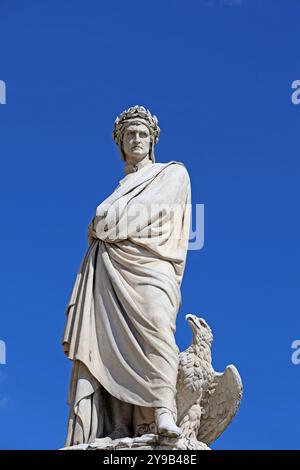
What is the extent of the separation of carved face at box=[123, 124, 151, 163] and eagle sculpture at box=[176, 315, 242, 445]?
89.5 inches

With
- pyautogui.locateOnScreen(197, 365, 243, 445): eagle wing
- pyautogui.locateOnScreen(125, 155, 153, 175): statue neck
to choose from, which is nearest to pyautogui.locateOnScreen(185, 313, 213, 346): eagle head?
pyautogui.locateOnScreen(197, 365, 243, 445): eagle wing

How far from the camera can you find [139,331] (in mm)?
13492

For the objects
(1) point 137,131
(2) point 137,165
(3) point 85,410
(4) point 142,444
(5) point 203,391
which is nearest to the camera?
(4) point 142,444

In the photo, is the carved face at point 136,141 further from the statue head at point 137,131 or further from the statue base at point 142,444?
the statue base at point 142,444

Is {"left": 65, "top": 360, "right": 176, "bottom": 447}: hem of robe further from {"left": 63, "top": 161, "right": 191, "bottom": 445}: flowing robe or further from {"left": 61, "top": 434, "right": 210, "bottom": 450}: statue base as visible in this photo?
{"left": 61, "top": 434, "right": 210, "bottom": 450}: statue base

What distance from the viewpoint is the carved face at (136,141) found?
49.3ft

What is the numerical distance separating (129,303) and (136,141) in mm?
2441

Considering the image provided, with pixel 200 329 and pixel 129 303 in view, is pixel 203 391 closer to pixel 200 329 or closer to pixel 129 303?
pixel 200 329

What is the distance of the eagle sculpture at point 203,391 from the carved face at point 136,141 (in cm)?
227

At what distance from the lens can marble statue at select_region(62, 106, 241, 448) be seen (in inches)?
523

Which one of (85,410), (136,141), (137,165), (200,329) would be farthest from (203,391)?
(136,141)
